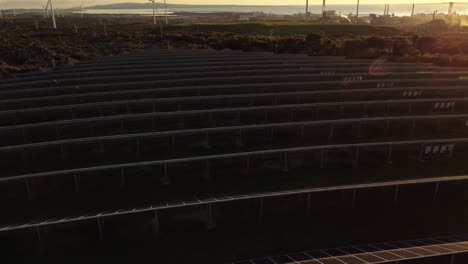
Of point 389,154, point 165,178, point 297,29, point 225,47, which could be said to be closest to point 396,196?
point 389,154

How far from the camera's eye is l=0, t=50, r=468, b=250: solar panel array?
39.2 feet

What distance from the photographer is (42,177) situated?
10984mm

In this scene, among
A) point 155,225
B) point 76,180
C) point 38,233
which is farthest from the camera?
point 76,180

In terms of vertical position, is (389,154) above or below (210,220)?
above

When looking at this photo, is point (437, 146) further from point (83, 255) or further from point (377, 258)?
point (83, 255)

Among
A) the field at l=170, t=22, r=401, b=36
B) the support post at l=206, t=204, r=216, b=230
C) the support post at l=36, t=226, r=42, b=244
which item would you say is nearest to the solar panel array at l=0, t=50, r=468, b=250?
the support post at l=36, t=226, r=42, b=244

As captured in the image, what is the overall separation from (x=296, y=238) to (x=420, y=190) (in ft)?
15.0

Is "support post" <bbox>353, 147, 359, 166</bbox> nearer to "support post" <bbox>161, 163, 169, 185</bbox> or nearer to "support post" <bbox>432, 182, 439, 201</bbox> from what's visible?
"support post" <bbox>432, 182, 439, 201</bbox>

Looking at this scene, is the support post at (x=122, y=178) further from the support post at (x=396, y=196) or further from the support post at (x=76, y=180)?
the support post at (x=396, y=196)

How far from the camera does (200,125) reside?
16969mm

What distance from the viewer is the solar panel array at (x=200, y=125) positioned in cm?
1194

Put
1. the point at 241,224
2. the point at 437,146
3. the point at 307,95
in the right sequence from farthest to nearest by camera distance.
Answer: the point at 307,95 → the point at 437,146 → the point at 241,224

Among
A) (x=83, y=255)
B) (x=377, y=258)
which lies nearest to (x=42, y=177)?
(x=83, y=255)

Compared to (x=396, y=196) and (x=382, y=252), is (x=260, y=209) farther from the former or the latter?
(x=396, y=196)
